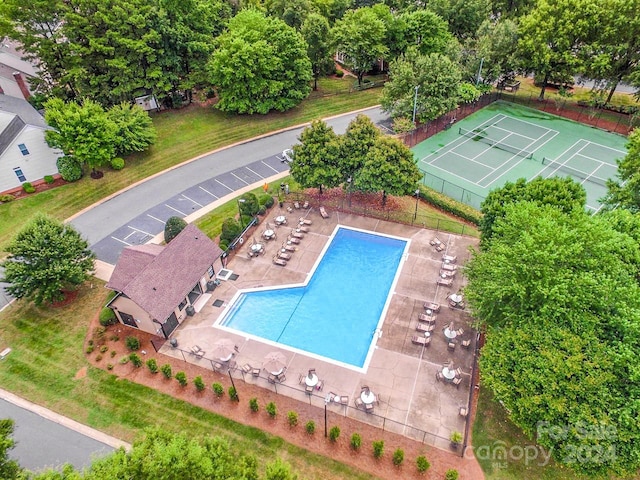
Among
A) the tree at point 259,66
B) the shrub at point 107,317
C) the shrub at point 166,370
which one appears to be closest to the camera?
the shrub at point 166,370

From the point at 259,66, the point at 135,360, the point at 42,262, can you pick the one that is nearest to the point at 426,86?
the point at 259,66

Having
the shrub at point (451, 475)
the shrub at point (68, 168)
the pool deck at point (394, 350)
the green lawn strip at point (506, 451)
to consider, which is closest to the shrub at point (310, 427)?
the pool deck at point (394, 350)

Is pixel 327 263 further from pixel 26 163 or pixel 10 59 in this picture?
pixel 10 59

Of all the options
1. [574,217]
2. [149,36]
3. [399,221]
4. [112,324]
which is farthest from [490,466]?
[149,36]

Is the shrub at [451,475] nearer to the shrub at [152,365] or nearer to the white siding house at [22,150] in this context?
the shrub at [152,365]

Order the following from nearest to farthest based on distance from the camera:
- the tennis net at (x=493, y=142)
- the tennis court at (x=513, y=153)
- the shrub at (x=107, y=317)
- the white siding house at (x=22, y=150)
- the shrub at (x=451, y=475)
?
the shrub at (x=451, y=475), the shrub at (x=107, y=317), the white siding house at (x=22, y=150), the tennis court at (x=513, y=153), the tennis net at (x=493, y=142)

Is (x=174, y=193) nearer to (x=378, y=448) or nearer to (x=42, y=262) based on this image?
(x=42, y=262)

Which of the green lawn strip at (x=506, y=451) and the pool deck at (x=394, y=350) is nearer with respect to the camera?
the green lawn strip at (x=506, y=451)
